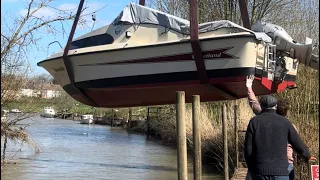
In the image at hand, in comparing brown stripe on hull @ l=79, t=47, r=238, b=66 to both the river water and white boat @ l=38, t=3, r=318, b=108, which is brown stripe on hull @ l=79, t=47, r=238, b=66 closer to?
white boat @ l=38, t=3, r=318, b=108

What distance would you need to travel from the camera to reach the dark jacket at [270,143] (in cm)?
456

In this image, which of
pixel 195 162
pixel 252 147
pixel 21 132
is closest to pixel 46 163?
pixel 21 132

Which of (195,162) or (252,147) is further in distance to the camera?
(195,162)

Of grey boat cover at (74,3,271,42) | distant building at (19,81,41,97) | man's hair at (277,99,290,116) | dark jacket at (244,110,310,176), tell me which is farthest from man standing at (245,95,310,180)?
distant building at (19,81,41,97)

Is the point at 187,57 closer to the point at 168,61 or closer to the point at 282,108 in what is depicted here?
the point at 168,61

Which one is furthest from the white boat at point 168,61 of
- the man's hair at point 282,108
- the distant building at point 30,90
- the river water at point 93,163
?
the river water at point 93,163

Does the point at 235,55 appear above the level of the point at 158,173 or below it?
above

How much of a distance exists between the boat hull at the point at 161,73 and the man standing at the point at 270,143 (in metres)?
2.25

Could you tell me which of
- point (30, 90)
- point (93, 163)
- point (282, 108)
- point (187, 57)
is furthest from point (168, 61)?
point (93, 163)

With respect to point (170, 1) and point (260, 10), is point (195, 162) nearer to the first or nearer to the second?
point (260, 10)

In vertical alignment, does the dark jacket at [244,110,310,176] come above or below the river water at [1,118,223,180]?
above

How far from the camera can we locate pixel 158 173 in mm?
15953

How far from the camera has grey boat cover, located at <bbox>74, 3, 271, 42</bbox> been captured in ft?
24.3

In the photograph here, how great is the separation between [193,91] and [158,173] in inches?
352
